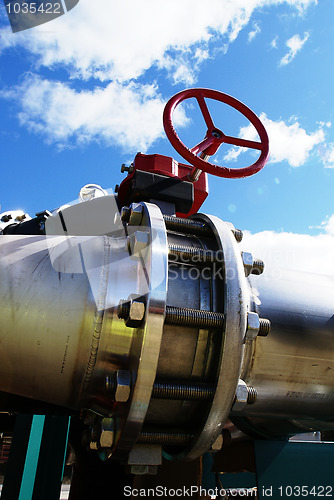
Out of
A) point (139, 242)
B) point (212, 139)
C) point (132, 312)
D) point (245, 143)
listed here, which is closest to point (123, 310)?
point (132, 312)

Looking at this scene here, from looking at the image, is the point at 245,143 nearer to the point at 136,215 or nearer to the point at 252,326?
the point at 136,215

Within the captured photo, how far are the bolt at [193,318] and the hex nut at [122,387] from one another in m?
0.11

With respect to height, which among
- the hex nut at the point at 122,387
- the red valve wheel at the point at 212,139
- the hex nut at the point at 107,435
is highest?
the red valve wheel at the point at 212,139

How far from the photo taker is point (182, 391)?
24.8 inches

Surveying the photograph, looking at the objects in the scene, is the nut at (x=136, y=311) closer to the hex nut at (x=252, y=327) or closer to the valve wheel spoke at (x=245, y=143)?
the hex nut at (x=252, y=327)

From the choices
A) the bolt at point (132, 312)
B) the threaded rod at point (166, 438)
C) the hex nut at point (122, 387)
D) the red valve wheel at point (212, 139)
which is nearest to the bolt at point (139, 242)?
the bolt at point (132, 312)

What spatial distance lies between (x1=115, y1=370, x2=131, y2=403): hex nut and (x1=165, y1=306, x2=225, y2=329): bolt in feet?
0.37

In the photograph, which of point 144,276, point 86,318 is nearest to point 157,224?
point 144,276

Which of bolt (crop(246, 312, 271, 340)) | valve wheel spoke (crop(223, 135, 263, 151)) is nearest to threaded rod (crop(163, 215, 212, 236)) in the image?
bolt (crop(246, 312, 271, 340))

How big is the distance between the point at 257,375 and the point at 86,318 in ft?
1.17

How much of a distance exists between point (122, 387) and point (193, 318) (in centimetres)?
16

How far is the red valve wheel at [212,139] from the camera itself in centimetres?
136

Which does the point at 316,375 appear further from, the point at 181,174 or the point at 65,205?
the point at 65,205

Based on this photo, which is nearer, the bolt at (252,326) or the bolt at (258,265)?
the bolt at (252,326)
